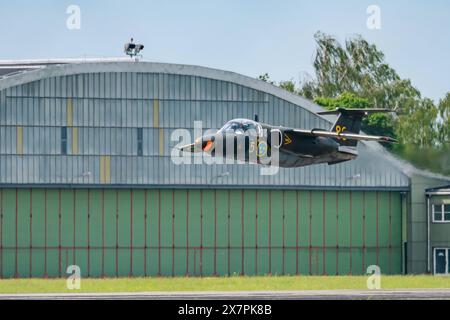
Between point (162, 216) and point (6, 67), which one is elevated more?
point (6, 67)

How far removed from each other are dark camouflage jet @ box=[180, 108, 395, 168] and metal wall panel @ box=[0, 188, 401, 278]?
1475 cm

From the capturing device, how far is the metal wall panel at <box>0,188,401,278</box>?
78.4 meters

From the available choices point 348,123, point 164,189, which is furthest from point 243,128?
point 164,189

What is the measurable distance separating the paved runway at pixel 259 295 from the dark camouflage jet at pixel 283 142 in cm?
613

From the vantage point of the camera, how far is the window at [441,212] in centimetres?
8188

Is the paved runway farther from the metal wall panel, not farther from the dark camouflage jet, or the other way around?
the metal wall panel

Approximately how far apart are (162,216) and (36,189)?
7.84 m

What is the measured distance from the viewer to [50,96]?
258 feet

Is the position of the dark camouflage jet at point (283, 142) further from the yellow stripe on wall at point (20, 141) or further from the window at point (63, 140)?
the yellow stripe on wall at point (20, 141)

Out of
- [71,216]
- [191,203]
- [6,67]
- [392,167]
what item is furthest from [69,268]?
[6,67]

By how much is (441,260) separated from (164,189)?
59.4 ft

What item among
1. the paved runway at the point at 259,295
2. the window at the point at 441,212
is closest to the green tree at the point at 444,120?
the window at the point at 441,212
